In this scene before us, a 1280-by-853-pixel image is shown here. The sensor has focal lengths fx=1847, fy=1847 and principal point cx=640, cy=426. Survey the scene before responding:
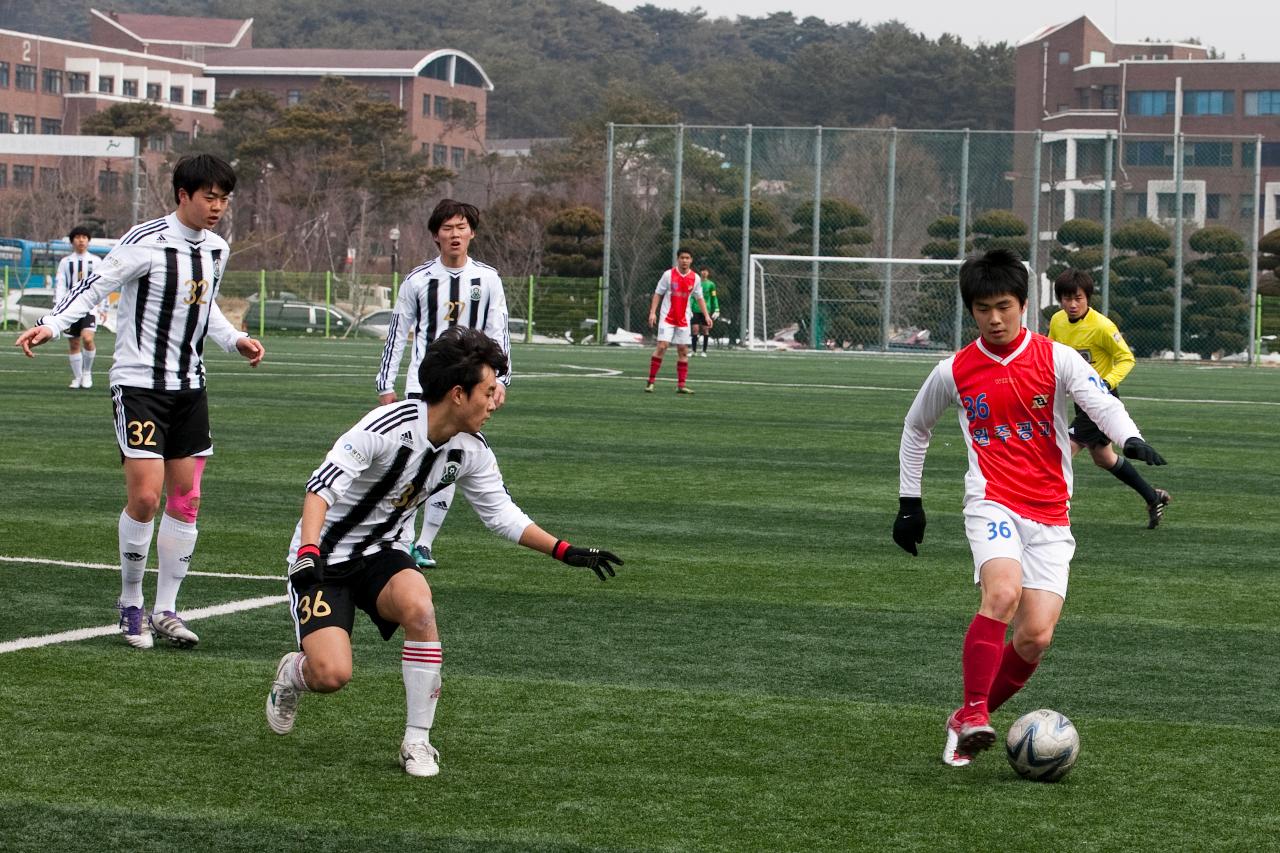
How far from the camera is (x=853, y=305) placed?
4447cm

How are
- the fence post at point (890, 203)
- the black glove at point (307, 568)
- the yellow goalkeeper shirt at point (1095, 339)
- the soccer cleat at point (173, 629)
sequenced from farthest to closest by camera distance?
the fence post at point (890, 203) < the yellow goalkeeper shirt at point (1095, 339) < the soccer cleat at point (173, 629) < the black glove at point (307, 568)

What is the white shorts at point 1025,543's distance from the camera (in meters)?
6.18

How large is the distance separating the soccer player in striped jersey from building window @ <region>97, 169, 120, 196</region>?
73.9m

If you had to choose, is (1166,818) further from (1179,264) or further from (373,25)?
(373,25)

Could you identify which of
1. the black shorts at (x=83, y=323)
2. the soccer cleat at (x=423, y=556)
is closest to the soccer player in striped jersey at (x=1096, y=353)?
the soccer cleat at (x=423, y=556)

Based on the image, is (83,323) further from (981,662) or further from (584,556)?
(981,662)

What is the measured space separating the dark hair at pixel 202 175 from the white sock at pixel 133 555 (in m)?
1.41

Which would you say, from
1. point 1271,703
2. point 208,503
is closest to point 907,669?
point 1271,703

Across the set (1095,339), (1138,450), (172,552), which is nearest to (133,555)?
(172,552)

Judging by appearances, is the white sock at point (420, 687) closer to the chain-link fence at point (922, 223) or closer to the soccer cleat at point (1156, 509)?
the soccer cleat at point (1156, 509)

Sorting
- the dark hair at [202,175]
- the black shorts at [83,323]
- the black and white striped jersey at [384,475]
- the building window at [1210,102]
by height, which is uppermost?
the building window at [1210,102]

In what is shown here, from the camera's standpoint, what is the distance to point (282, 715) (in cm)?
595

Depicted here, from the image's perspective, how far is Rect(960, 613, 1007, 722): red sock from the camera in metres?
5.95

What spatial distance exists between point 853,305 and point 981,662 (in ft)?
128
